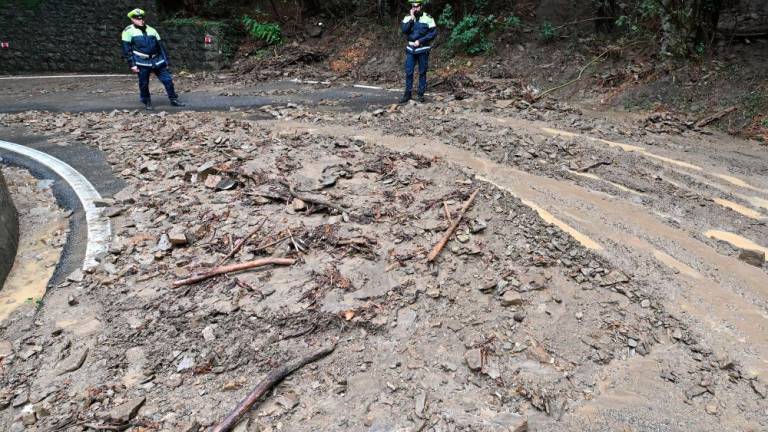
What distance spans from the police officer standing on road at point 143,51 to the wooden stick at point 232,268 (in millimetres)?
7023

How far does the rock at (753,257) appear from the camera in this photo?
4484 mm

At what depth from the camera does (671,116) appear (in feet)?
27.8

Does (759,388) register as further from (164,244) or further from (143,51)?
(143,51)

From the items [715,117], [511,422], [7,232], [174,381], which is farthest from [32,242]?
[715,117]

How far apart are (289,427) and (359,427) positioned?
1.42 ft

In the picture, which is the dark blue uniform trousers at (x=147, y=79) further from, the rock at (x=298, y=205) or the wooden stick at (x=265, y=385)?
the wooden stick at (x=265, y=385)

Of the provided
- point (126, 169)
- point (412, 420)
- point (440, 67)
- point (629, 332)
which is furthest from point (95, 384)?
point (440, 67)

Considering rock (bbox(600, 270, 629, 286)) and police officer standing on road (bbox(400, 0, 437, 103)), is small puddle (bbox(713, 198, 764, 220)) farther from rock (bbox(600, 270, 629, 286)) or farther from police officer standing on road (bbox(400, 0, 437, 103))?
police officer standing on road (bbox(400, 0, 437, 103))

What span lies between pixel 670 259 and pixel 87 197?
651 centimetres

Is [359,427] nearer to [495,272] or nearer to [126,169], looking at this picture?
[495,272]

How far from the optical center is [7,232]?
523 cm

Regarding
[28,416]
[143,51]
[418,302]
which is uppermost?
[143,51]

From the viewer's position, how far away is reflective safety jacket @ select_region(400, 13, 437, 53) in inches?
385

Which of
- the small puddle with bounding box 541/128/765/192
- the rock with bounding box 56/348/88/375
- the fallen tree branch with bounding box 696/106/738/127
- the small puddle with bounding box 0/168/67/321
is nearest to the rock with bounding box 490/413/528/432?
the rock with bounding box 56/348/88/375
